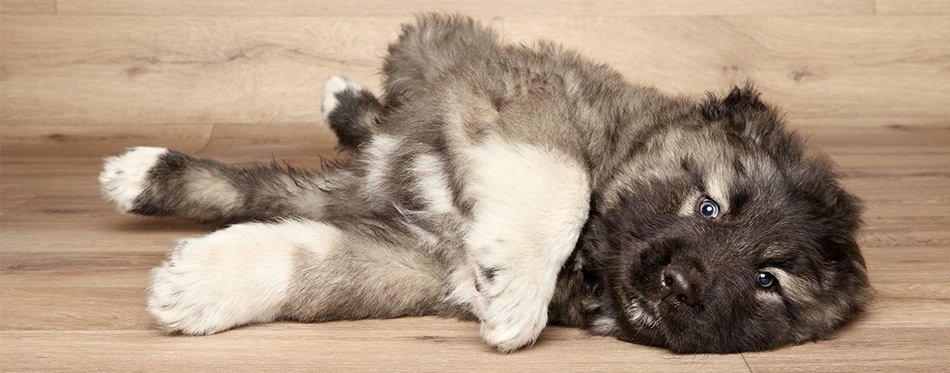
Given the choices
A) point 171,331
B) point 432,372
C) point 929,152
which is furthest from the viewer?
point 929,152

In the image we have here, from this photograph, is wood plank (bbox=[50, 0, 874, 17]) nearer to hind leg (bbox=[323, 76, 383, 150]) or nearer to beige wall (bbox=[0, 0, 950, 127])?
beige wall (bbox=[0, 0, 950, 127])

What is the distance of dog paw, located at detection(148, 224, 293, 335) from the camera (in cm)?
190

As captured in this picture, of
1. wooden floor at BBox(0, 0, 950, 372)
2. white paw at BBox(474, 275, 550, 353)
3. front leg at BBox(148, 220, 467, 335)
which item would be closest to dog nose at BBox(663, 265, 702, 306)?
white paw at BBox(474, 275, 550, 353)

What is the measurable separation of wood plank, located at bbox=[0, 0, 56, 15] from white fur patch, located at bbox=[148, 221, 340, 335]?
248cm

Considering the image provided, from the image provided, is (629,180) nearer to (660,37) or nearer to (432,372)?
(432,372)

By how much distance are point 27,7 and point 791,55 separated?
346cm

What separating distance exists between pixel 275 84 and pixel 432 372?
2.61 metres

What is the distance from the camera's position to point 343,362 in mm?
1786

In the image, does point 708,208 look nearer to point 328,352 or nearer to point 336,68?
point 328,352

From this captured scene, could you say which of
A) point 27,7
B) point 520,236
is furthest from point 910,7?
point 27,7

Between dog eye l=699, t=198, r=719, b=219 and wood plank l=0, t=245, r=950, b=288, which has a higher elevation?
dog eye l=699, t=198, r=719, b=219

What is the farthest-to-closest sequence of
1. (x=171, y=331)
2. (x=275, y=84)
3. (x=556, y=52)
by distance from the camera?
1. (x=275, y=84)
2. (x=556, y=52)
3. (x=171, y=331)

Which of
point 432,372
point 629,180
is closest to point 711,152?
point 629,180

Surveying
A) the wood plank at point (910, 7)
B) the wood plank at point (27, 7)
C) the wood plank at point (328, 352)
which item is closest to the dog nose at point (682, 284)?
the wood plank at point (328, 352)
